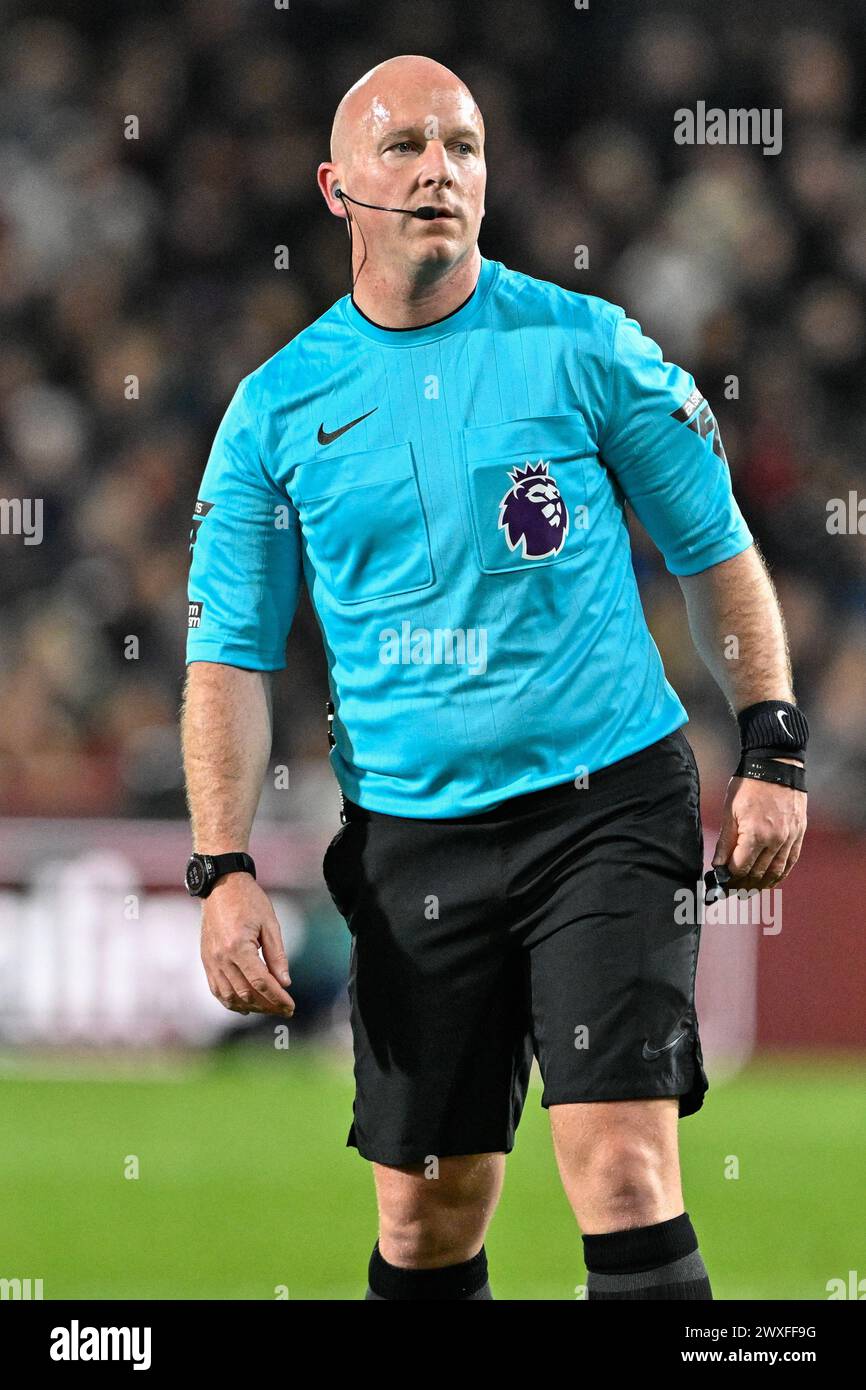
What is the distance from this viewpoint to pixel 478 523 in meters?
3.29

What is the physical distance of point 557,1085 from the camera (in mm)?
3133

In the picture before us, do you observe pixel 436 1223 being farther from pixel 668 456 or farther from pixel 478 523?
pixel 668 456

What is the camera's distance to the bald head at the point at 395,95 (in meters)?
3.34

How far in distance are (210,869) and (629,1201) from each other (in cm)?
92

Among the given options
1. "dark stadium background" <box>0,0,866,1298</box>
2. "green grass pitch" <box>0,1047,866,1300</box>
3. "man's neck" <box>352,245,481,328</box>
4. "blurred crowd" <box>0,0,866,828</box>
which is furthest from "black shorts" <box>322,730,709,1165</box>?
"blurred crowd" <box>0,0,866,828</box>

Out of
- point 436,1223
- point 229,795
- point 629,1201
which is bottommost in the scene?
point 436,1223

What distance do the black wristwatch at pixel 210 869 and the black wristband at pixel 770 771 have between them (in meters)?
0.86

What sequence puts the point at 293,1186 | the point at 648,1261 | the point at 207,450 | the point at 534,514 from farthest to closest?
the point at 207,450 < the point at 293,1186 < the point at 534,514 < the point at 648,1261

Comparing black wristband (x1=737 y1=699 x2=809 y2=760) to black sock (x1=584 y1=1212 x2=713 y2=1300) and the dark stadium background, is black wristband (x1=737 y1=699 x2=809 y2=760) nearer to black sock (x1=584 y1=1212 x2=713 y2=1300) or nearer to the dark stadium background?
black sock (x1=584 y1=1212 x2=713 y2=1300)

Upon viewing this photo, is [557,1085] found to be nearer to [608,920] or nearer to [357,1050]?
[608,920]

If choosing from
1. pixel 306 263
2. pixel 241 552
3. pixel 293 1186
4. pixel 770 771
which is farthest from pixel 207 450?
pixel 770 771

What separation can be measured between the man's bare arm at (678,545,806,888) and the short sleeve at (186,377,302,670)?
2.38ft

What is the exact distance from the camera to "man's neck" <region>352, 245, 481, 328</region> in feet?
11.2

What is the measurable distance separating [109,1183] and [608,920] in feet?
11.4
